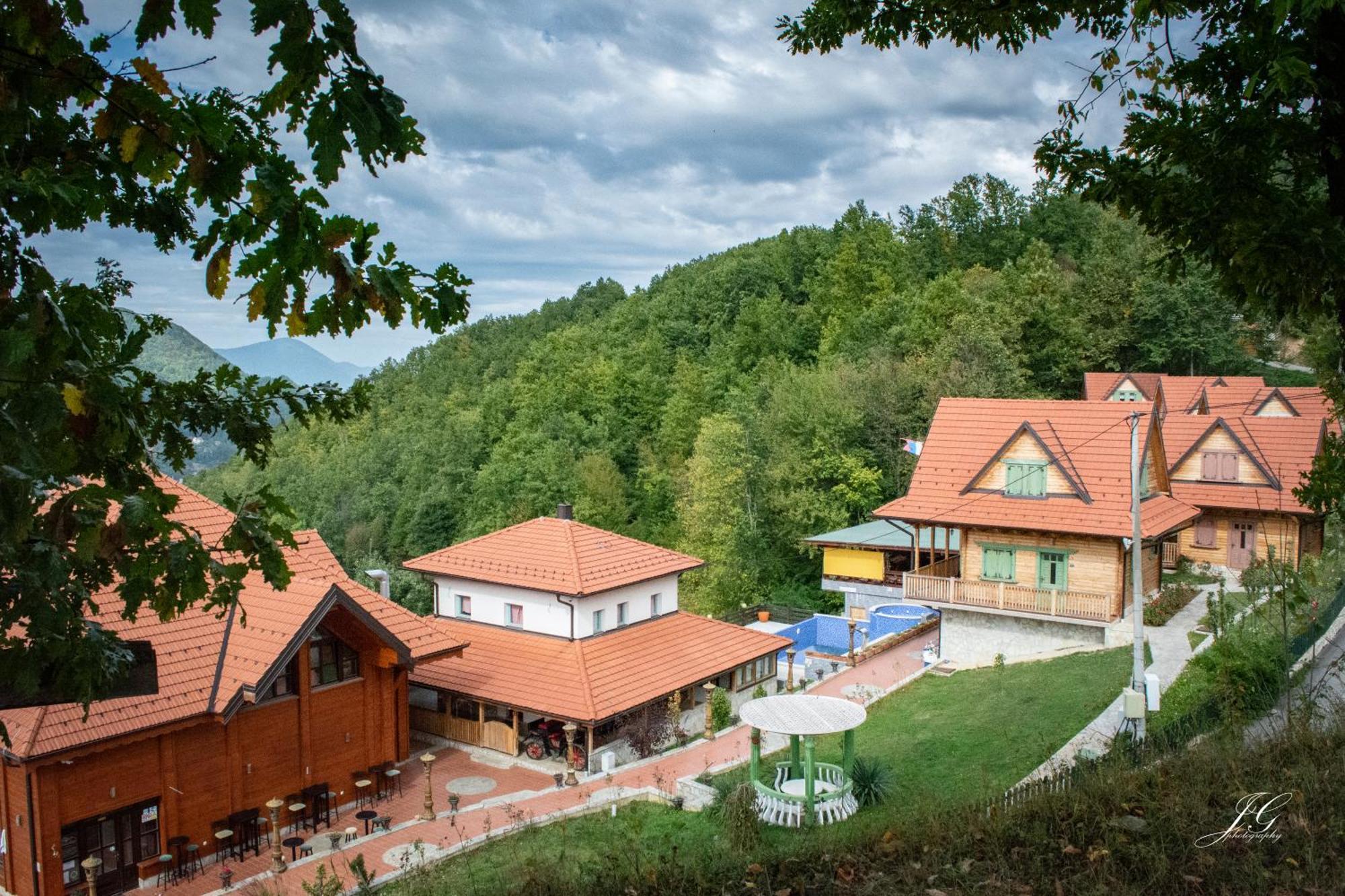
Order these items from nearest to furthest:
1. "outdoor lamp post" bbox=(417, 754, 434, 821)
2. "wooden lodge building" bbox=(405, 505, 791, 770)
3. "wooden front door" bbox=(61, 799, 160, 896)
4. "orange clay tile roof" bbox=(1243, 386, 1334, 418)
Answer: "wooden front door" bbox=(61, 799, 160, 896) → "outdoor lamp post" bbox=(417, 754, 434, 821) → "wooden lodge building" bbox=(405, 505, 791, 770) → "orange clay tile roof" bbox=(1243, 386, 1334, 418)

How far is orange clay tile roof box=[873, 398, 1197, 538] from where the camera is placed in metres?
22.5

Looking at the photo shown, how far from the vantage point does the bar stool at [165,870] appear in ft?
46.5

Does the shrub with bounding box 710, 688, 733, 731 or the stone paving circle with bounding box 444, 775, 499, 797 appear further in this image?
the shrub with bounding box 710, 688, 733, 731

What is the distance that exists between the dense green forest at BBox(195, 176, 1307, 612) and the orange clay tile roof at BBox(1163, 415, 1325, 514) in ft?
30.8

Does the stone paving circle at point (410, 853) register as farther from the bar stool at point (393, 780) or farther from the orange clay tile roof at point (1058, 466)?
the orange clay tile roof at point (1058, 466)

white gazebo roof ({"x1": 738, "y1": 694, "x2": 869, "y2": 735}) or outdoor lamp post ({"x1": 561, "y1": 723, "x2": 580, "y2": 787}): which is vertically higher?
white gazebo roof ({"x1": 738, "y1": 694, "x2": 869, "y2": 735})

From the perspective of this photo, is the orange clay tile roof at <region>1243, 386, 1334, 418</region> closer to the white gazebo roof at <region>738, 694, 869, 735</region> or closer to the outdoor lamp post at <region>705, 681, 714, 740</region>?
the outdoor lamp post at <region>705, 681, 714, 740</region>

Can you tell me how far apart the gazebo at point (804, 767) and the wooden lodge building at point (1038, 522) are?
33.2 ft

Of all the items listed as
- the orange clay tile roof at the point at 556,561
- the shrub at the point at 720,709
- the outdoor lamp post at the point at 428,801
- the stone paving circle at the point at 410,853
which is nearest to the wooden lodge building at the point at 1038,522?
the shrub at the point at 720,709

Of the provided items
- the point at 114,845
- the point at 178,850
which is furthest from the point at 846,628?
the point at 114,845

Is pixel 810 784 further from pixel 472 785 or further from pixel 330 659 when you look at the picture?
pixel 330 659

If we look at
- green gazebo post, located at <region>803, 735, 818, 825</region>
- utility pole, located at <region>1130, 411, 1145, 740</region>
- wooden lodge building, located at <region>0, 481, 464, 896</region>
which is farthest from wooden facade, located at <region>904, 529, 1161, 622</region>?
wooden lodge building, located at <region>0, 481, 464, 896</region>

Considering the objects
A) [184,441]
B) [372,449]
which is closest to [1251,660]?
[184,441]

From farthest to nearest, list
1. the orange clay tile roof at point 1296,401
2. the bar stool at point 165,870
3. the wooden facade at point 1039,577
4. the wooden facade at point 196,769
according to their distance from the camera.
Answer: the orange clay tile roof at point 1296,401 < the wooden facade at point 1039,577 < the bar stool at point 165,870 < the wooden facade at point 196,769
